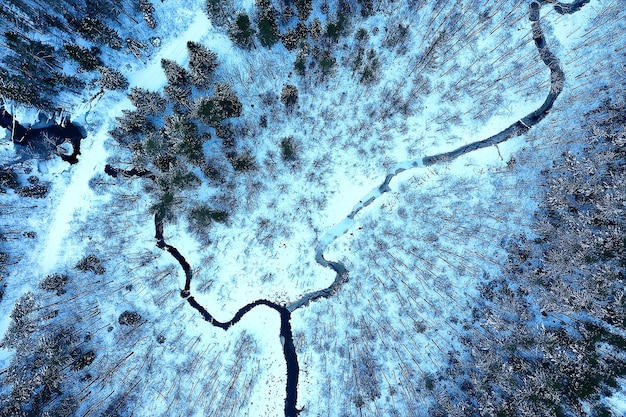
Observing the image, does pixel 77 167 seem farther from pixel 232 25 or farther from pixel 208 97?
pixel 232 25

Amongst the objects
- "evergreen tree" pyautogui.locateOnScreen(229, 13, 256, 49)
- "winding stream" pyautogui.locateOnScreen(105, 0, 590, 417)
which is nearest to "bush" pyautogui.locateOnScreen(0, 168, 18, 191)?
"winding stream" pyautogui.locateOnScreen(105, 0, 590, 417)

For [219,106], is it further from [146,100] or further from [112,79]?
[112,79]

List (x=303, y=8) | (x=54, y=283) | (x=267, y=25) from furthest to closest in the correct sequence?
(x=54, y=283) < (x=267, y=25) < (x=303, y=8)

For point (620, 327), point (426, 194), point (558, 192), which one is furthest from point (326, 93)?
point (620, 327)

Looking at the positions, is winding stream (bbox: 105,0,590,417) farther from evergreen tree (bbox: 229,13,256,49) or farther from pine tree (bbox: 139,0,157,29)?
evergreen tree (bbox: 229,13,256,49)

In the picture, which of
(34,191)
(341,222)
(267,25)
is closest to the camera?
(267,25)

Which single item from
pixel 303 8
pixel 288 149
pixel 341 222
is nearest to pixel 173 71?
pixel 288 149

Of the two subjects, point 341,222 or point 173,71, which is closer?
point 173,71
